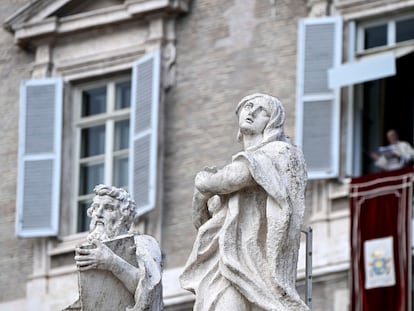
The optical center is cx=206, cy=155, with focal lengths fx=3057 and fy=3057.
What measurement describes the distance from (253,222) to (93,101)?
16915 mm

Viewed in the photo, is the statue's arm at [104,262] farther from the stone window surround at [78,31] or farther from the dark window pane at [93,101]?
the dark window pane at [93,101]

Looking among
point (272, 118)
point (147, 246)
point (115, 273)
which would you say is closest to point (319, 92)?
point (147, 246)

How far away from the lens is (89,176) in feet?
113

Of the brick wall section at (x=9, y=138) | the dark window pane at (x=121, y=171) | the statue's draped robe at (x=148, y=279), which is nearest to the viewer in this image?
the statue's draped robe at (x=148, y=279)

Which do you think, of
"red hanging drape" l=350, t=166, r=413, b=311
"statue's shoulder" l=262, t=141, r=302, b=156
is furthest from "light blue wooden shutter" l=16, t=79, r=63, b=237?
"statue's shoulder" l=262, t=141, r=302, b=156

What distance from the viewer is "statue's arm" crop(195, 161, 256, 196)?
17.9 m


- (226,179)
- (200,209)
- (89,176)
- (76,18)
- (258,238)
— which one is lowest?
(258,238)

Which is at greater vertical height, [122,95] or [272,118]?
[122,95]

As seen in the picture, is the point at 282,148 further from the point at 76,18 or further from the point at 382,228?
the point at 76,18


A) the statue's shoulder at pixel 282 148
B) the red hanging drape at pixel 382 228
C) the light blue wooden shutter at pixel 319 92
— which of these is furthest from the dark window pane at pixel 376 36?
the statue's shoulder at pixel 282 148

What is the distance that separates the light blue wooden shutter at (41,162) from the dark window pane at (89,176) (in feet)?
0.90

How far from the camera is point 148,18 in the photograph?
1342 inches

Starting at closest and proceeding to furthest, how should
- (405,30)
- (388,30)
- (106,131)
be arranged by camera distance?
(405,30)
(388,30)
(106,131)

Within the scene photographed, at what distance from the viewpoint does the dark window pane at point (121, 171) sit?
1347 inches
